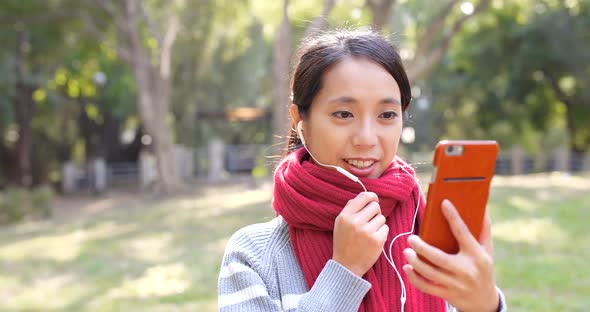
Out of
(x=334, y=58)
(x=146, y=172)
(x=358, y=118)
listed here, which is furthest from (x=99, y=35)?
(x=358, y=118)

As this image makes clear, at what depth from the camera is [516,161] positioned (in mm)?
22859

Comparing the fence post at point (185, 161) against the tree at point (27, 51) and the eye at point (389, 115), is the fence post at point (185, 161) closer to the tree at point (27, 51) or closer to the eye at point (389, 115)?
the tree at point (27, 51)

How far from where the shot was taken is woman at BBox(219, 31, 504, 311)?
1430 mm

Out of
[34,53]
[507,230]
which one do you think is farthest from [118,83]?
[507,230]

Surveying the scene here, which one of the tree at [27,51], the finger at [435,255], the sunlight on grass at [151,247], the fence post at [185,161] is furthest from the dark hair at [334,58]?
the fence post at [185,161]

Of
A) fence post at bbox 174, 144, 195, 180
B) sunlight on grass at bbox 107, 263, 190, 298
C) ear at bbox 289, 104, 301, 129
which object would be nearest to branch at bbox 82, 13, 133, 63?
fence post at bbox 174, 144, 195, 180

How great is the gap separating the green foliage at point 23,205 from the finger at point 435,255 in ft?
44.8

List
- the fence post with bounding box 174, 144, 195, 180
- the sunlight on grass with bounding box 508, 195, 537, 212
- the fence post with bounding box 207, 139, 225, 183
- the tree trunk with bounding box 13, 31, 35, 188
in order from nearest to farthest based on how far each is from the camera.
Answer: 1. the sunlight on grass with bounding box 508, 195, 537, 212
2. the tree trunk with bounding box 13, 31, 35, 188
3. the fence post with bounding box 207, 139, 225, 183
4. the fence post with bounding box 174, 144, 195, 180

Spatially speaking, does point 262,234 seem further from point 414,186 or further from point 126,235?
point 126,235

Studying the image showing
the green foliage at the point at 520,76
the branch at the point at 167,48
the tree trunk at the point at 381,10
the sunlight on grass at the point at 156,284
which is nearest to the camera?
the sunlight on grass at the point at 156,284

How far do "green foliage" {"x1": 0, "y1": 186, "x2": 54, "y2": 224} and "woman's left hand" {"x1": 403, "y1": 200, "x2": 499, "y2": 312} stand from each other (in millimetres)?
13645

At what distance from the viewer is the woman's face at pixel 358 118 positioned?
60.3 inches

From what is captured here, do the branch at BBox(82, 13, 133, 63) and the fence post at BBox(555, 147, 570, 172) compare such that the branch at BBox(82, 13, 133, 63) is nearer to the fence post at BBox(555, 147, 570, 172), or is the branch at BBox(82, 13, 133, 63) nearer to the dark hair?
the dark hair

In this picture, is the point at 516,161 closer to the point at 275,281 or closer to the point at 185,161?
the point at 185,161
